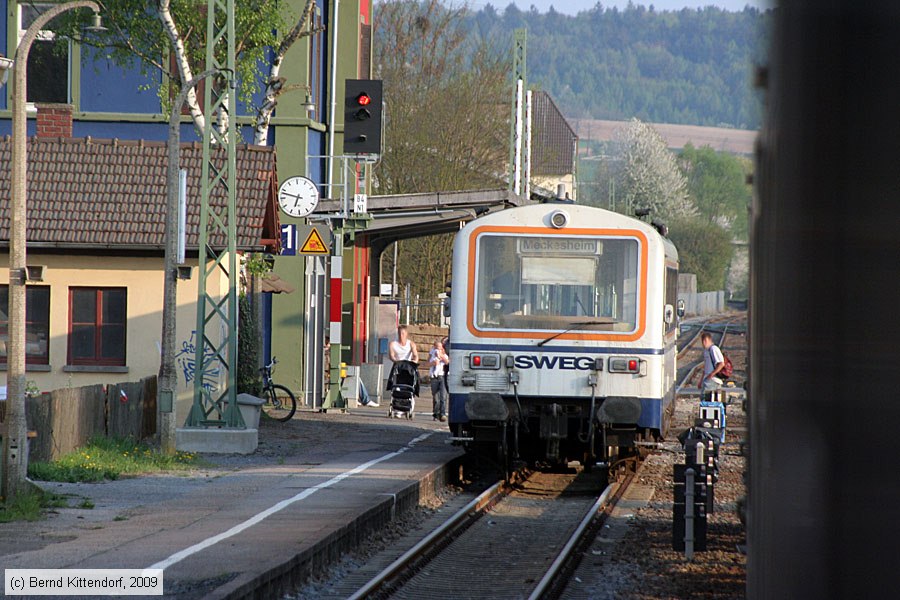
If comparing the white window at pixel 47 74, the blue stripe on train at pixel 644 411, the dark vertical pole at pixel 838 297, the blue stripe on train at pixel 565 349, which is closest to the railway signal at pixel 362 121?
the blue stripe on train at pixel 565 349

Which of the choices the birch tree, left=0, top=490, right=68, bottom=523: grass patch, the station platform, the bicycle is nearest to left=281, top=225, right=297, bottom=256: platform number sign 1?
the birch tree

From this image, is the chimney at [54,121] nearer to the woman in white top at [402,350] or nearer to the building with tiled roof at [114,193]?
the building with tiled roof at [114,193]

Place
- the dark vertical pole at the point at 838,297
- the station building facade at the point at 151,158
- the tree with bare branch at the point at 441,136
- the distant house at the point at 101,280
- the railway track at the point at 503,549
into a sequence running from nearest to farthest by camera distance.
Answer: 1. the dark vertical pole at the point at 838,297
2. the railway track at the point at 503,549
3. the distant house at the point at 101,280
4. the station building facade at the point at 151,158
5. the tree with bare branch at the point at 441,136

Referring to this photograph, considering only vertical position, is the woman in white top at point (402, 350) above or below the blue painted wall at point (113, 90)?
below

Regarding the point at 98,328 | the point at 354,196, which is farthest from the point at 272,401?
the point at 98,328

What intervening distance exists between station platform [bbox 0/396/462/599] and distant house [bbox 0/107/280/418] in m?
2.75

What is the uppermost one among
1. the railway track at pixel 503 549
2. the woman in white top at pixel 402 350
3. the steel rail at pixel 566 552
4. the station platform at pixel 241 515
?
the woman in white top at pixel 402 350

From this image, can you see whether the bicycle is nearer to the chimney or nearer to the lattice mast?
the chimney

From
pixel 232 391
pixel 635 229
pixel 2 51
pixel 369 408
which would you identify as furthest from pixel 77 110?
pixel 635 229

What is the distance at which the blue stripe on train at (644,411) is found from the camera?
555 inches

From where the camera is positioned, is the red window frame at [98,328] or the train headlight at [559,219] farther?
the red window frame at [98,328]

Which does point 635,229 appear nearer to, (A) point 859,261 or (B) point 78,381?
(B) point 78,381

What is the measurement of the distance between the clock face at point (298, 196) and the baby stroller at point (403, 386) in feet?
11.0

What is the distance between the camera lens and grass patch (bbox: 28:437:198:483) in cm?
1309
